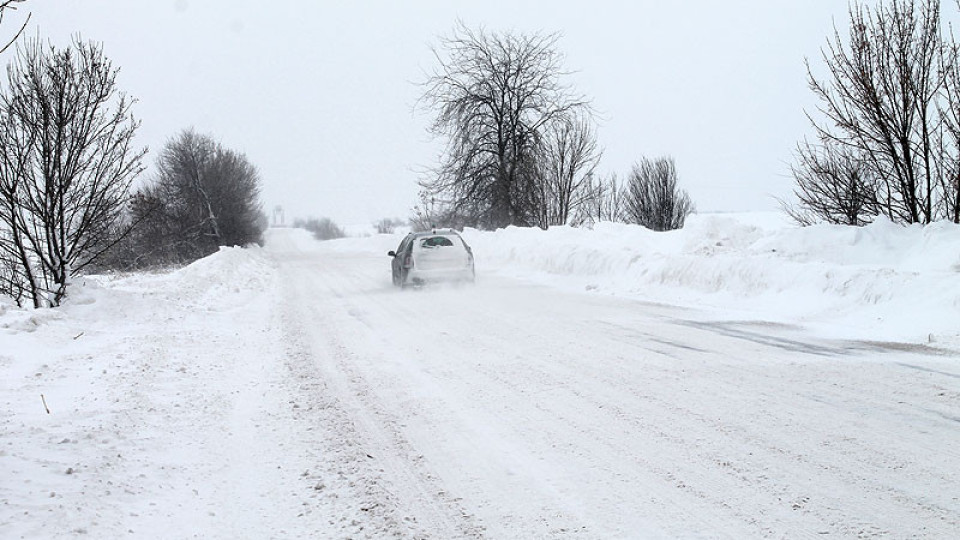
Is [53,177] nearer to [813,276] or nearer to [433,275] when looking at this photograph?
[433,275]

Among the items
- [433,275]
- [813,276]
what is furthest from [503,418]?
[433,275]

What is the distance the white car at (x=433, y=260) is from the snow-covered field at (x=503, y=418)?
4.15 meters

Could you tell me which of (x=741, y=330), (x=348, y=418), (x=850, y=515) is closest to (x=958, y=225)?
(x=741, y=330)

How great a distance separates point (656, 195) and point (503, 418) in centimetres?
3302

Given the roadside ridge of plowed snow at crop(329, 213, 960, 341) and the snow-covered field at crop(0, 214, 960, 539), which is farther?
the roadside ridge of plowed snow at crop(329, 213, 960, 341)

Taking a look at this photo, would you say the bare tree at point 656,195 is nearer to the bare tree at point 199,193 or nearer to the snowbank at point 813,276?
the snowbank at point 813,276

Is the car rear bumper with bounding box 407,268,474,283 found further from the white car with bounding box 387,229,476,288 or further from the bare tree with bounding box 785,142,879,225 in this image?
the bare tree with bounding box 785,142,879,225

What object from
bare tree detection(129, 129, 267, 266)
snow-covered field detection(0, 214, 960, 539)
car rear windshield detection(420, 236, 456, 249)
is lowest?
snow-covered field detection(0, 214, 960, 539)

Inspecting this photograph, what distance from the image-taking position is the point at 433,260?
14.6 meters

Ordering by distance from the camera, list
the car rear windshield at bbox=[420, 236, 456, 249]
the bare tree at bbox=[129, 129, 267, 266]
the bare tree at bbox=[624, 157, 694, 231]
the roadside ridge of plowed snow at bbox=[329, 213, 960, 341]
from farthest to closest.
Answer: the bare tree at bbox=[129, 129, 267, 266] < the bare tree at bbox=[624, 157, 694, 231] < the car rear windshield at bbox=[420, 236, 456, 249] < the roadside ridge of plowed snow at bbox=[329, 213, 960, 341]

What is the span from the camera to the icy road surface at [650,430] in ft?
9.85

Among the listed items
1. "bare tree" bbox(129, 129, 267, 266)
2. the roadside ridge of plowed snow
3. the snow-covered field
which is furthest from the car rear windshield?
"bare tree" bbox(129, 129, 267, 266)

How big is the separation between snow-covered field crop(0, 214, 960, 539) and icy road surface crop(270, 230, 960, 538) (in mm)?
20

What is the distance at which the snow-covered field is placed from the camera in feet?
10.0
